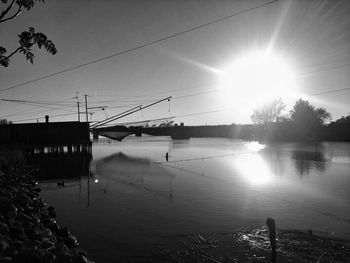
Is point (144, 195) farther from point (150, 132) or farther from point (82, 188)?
point (150, 132)

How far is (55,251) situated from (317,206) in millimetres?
17081

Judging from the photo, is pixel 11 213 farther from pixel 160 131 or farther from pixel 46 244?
pixel 160 131

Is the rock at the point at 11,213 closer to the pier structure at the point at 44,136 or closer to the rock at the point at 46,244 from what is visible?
the rock at the point at 46,244

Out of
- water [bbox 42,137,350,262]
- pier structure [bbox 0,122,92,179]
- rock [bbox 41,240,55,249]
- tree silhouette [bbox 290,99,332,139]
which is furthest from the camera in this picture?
tree silhouette [bbox 290,99,332,139]

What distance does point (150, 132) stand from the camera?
93188 mm

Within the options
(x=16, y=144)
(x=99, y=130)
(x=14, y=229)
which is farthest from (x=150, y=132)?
(x=14, y=229)

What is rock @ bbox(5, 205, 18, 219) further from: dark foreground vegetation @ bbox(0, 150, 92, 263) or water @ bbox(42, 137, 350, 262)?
water @ bbox(42, 137, 350, 262)

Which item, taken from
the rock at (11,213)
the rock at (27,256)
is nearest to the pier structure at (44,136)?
the rock at (11,213)

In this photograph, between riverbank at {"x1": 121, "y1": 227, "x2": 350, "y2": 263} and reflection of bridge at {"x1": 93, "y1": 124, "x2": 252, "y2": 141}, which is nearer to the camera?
riverbank at {"x1": 121, "y1": 227, "x2": 350, "y2": 263}

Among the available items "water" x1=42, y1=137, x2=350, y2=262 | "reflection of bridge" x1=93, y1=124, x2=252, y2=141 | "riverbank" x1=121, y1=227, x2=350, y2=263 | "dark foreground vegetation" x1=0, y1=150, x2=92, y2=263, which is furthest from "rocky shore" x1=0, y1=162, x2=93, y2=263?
"reflection of bridge" x1=93, y1=124, x2=252, y2=141

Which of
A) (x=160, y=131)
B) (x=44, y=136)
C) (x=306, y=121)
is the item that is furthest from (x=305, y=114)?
(x=44, y=136)

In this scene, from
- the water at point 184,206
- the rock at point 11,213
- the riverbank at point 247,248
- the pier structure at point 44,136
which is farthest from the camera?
the pier structure at point 44,136

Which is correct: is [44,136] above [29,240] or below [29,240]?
above

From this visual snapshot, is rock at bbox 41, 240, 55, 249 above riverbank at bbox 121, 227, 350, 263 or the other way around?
above
